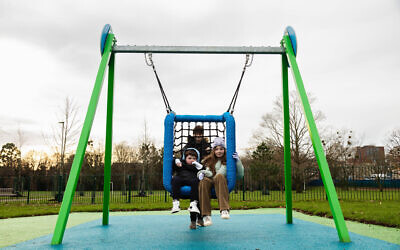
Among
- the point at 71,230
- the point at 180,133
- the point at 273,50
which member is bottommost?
the point at 71,230

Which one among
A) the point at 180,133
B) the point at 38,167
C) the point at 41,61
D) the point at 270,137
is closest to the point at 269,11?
the point at 180,133

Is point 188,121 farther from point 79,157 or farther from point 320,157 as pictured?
point 320,157

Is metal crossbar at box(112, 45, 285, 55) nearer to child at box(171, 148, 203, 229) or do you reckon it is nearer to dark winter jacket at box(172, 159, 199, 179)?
child at box(171, 148, 203, 229)

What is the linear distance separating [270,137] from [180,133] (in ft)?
68.5

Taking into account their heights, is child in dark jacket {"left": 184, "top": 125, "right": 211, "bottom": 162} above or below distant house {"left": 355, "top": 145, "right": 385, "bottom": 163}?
below

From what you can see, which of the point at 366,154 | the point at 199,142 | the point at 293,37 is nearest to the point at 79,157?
the point at 199,142

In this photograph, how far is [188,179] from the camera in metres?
3.89

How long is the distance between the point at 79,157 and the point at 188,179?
1363 millimetres

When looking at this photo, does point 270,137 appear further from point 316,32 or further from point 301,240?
point 301,240

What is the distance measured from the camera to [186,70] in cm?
562

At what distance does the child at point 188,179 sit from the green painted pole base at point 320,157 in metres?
1.48

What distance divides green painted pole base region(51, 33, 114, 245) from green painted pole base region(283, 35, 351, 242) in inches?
103

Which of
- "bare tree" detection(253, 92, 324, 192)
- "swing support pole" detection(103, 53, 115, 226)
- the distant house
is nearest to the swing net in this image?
"swing support pole" detection(103, 53, 115, 226)

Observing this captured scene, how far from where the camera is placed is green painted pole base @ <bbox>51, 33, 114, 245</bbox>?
313 cm
